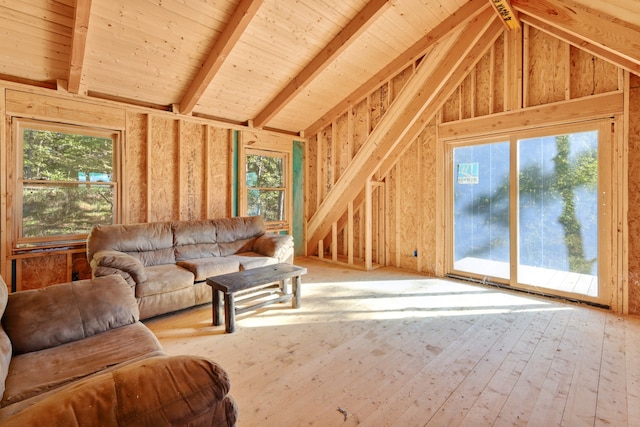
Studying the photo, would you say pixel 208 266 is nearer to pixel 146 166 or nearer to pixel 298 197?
pixel 146 166

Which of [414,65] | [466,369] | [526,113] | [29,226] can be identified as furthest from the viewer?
[414,65]

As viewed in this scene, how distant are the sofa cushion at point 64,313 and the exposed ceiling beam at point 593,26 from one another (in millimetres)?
4345

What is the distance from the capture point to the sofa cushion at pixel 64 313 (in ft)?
5.71

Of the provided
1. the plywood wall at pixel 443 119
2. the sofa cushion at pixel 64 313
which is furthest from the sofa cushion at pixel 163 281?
the plywood wall at pixel 443 119

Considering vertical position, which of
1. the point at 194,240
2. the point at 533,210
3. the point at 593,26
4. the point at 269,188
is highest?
the point at 593,26

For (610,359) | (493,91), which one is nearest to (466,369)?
(610,359)

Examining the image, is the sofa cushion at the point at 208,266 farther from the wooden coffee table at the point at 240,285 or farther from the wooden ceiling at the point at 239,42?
the wooden ceiling at the point at 239,42

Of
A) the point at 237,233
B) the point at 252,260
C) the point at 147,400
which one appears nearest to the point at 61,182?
the point at 237,233

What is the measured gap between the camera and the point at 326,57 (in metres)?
4.14

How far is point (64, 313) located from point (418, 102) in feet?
15.2

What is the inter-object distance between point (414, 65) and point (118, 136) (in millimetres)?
4320

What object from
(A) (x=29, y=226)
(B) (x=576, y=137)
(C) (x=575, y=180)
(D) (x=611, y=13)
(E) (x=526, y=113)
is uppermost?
(D) (x=611, y=13)

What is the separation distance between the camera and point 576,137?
370 cm

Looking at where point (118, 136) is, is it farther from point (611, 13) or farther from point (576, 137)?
point (576, 137)
